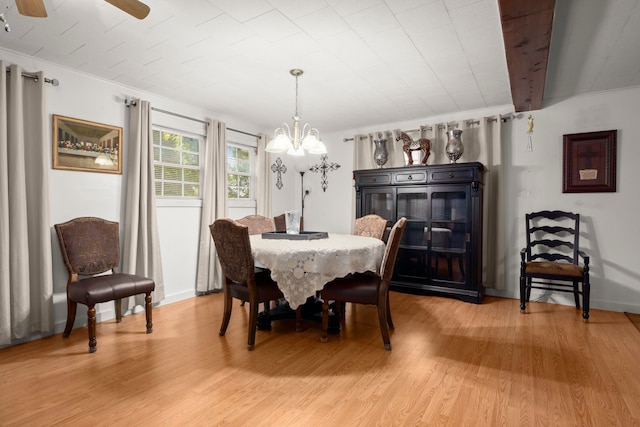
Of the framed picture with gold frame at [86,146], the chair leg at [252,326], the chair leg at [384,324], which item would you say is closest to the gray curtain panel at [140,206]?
the framed picture with gold frame at [86,146]

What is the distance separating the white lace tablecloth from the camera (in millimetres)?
2428

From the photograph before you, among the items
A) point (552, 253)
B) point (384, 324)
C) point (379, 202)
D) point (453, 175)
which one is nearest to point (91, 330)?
point (384, 324)

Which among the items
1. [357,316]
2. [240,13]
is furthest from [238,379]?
[240,13]

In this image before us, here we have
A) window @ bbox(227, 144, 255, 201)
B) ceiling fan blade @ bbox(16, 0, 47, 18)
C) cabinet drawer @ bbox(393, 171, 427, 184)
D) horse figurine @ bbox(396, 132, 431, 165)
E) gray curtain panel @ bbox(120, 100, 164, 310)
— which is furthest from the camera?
window @ bbox(227, 144, 255, 201)

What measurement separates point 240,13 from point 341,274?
186cm

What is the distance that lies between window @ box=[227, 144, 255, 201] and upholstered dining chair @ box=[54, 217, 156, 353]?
172 cm

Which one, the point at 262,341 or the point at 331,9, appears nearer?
the point at 331,9

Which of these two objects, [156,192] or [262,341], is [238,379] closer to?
[262,341]

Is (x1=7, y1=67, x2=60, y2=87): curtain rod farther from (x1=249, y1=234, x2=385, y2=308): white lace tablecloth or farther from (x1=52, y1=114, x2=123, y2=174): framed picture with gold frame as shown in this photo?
(x1=249, y1=234, x2=385, y2=308): white lace tablecloth

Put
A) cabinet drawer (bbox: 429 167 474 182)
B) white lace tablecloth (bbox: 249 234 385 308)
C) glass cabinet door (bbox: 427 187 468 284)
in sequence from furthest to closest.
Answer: glass cabinet door (bbox: 427 187 468 284) → cabinet drawer (bbox: 429 167 474 182) → white lace tablecloth (bbox: 249 234 385 308)

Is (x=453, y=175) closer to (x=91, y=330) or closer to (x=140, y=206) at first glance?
(x=140, y=206)

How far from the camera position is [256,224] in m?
3.83

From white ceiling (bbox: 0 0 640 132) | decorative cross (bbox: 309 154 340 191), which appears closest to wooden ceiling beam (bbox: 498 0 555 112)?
white ceiling (bbox: 0 0 640 132)

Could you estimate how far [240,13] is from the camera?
2.04m
